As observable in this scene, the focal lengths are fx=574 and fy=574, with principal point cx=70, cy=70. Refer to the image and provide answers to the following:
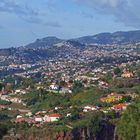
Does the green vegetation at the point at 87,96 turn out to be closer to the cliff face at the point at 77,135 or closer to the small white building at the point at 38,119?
the small white building at the point at 38,119

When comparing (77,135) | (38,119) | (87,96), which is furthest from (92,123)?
(87,96)

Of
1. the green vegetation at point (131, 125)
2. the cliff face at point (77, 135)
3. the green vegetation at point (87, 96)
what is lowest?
the cliff face at point (77, 135)

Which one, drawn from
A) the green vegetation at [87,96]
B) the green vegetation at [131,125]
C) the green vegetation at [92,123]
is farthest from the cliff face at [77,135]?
the green vegetation at [131,125]

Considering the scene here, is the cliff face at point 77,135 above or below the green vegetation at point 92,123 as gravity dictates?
below

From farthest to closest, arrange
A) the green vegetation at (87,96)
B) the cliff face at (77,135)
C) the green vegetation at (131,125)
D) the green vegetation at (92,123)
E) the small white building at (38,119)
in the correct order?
the green vegetation at (87,96) < the small white building at (38,119) < the green vegetation at (92,123) < the cliff face at (77,135) < the green vegetation at (131,125)

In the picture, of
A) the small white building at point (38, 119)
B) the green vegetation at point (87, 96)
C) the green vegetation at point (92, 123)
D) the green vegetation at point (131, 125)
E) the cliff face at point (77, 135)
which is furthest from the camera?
the green vegetation at point (87, 96)

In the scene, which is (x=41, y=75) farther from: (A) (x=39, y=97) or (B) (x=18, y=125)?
(B) (x=18, y=125)

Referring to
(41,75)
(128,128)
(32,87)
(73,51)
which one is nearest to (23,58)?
(73,51)

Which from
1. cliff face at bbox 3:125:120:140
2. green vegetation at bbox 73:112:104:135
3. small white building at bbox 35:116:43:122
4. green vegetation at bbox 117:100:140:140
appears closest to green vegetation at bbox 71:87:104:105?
small white building at bbox 35:116:43:122

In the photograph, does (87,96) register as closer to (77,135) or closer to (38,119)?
(38,119)
